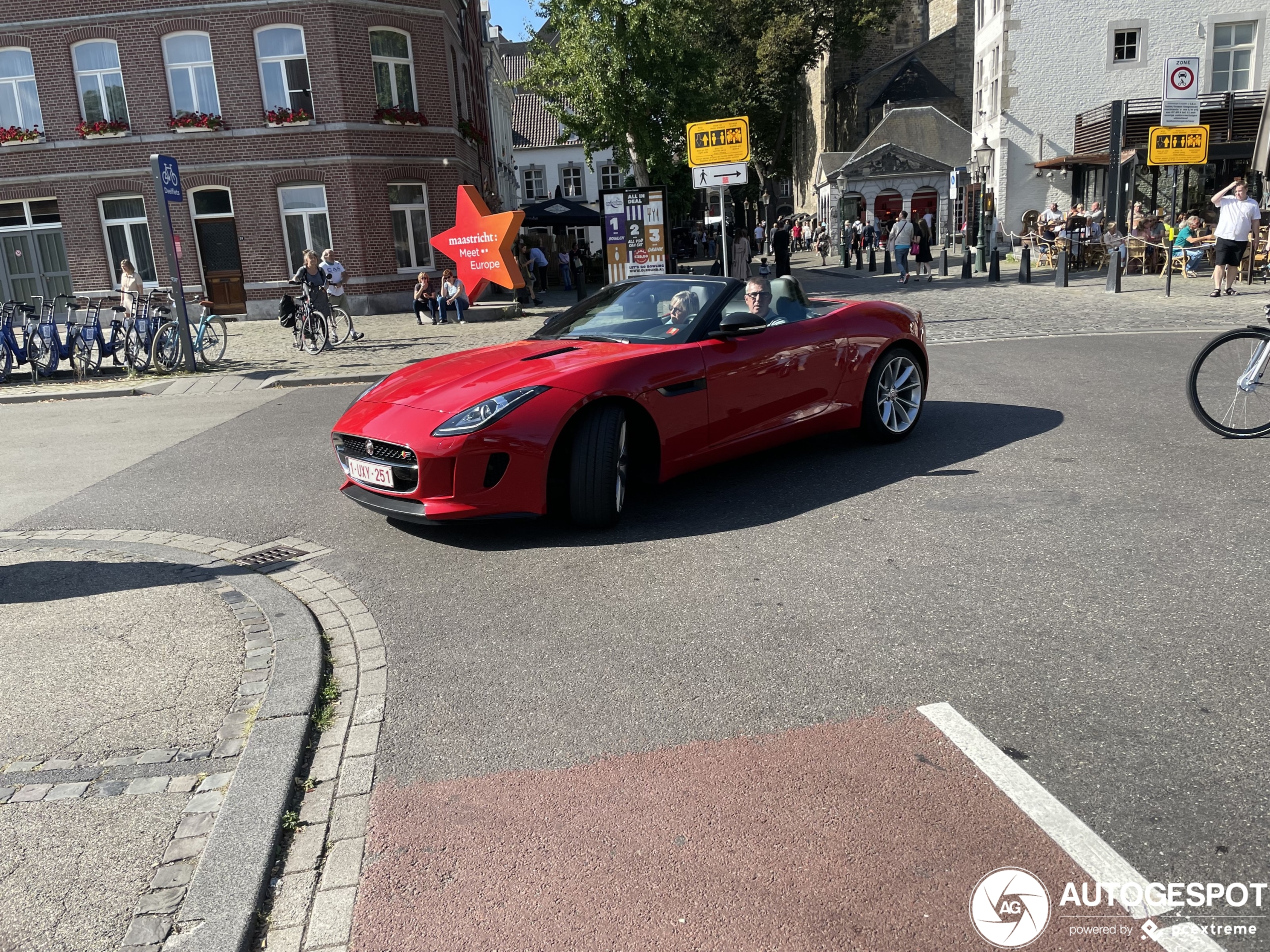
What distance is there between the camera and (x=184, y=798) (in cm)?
319

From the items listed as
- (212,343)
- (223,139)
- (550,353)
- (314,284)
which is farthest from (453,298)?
(550,353)

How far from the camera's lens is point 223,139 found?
25.1 meters

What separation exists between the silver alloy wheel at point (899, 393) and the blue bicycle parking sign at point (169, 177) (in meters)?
12.1

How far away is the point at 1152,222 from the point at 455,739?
80.5ft

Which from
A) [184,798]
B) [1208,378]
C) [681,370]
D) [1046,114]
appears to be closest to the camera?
[184,798]

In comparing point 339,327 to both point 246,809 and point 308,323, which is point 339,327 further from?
point 246,809

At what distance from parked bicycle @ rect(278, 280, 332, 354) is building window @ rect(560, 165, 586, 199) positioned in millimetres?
49582

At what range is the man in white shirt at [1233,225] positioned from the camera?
1639cm

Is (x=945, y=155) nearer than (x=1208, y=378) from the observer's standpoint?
No

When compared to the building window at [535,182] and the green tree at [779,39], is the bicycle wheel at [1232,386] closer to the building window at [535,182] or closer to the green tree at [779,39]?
the green tree at [779,39]

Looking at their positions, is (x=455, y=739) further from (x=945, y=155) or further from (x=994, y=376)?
(x=945, y=155)

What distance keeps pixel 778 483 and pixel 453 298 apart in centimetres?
1664

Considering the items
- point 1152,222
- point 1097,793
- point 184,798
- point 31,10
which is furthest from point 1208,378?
point 31,10

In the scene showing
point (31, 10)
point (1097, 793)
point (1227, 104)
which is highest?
point (31, 10)
